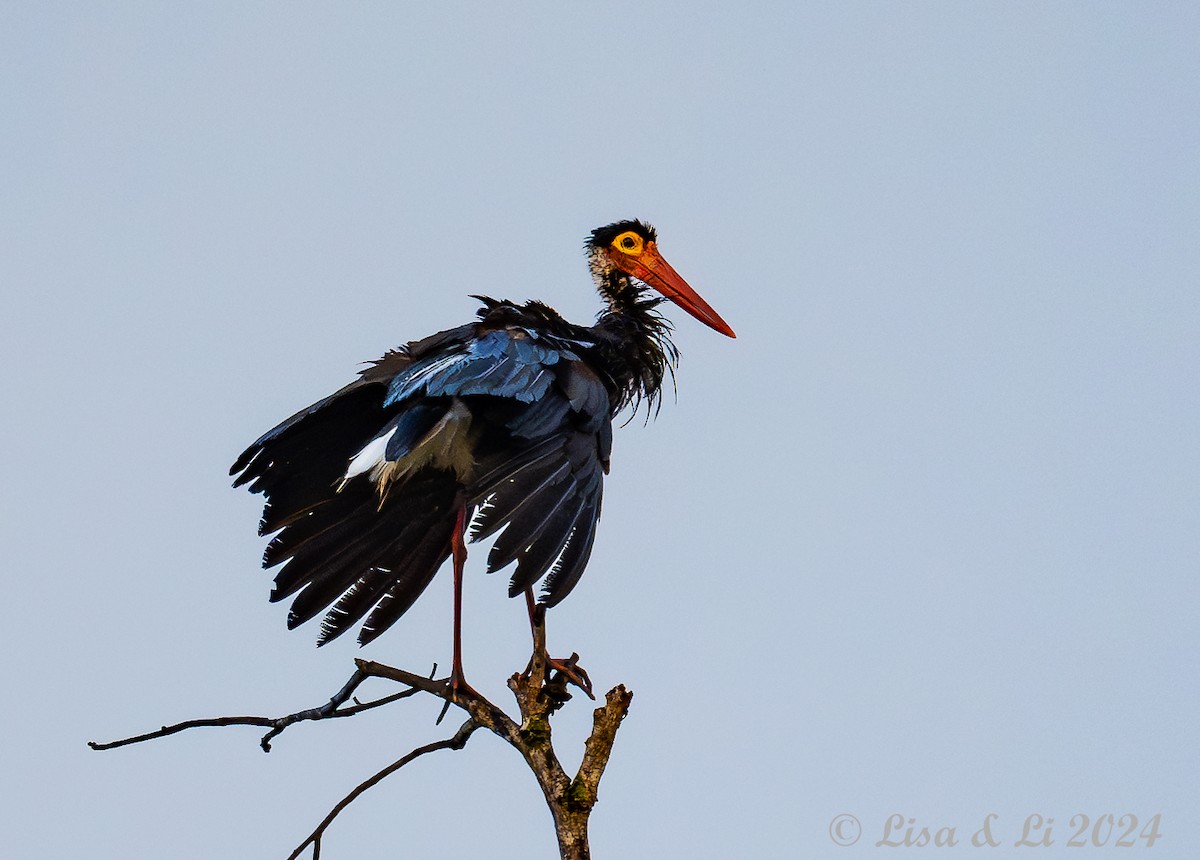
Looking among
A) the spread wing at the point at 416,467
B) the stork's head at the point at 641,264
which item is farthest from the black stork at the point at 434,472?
the stork's head at the point at 641,264

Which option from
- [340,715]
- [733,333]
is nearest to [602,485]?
[340,715]

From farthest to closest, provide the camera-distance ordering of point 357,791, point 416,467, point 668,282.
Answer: point 668,282 → point 416,467 → point 357,791

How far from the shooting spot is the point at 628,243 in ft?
30.9

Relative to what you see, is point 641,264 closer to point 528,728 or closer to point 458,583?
point 458,583

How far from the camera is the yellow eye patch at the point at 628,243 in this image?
9414 mm

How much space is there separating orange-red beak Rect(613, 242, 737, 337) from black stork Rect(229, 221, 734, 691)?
192 cm

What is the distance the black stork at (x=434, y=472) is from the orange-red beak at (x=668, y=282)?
1920 mm

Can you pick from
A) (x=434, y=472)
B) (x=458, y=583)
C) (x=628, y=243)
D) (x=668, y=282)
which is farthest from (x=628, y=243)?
(x=458, y=583)

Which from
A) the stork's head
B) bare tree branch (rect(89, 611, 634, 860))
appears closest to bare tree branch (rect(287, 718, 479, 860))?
bare tree branch (rect(89, 611, 634, 860))

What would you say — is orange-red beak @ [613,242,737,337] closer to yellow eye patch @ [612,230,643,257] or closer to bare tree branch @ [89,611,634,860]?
yellow eye patch @ [612,230,643,257]

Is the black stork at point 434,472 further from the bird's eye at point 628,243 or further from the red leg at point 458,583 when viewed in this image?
the bird's eye at point 628,243

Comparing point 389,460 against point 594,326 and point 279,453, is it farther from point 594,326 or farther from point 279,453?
point 594,326

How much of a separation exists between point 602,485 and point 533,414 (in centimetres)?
50

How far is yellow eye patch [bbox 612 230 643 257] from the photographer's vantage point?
941cm
